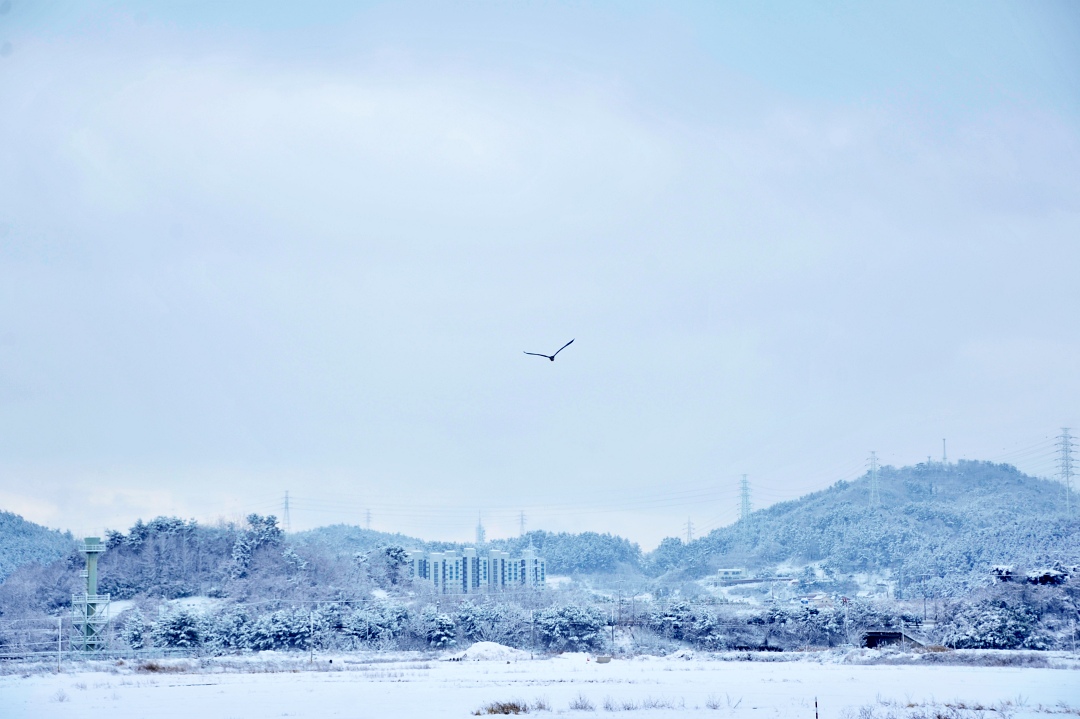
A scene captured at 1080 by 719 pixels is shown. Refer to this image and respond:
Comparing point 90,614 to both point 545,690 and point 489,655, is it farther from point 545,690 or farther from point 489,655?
point 545,690

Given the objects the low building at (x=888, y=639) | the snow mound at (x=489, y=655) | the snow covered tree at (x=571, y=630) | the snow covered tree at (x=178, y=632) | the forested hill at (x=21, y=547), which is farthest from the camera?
the forested hill at (x=21, y=547)

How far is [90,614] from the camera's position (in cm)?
8706

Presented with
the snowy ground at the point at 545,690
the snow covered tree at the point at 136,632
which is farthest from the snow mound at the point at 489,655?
the snow covered tree at the point at 136,632

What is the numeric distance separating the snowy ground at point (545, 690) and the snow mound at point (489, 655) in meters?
6.78

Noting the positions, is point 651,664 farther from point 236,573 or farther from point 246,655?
point 236,573

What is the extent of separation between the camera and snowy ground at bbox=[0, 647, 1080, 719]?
36312 mm

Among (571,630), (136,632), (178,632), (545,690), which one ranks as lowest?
(571,630)

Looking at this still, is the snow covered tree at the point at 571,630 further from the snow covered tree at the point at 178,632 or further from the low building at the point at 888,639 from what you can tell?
the snow covered tree at the point at 178,632

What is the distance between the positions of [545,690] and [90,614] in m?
56.4

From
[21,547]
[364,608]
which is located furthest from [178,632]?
[21,547]

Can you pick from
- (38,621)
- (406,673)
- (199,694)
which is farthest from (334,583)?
(199,694)

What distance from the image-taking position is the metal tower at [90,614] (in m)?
81.2

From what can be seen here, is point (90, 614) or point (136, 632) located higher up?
point (90, 614)

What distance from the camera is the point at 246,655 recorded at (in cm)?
7512
